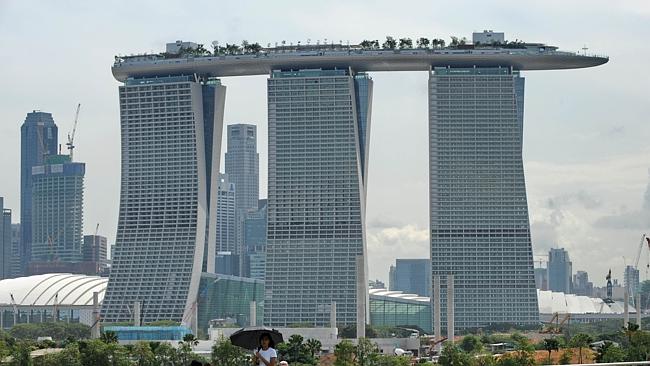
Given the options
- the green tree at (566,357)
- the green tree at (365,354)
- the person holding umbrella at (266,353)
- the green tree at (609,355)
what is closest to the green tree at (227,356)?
the green tree at (365,354)

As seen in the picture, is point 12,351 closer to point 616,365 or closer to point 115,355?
point 115,355

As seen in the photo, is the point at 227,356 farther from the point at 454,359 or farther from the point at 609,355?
the point at 609,355

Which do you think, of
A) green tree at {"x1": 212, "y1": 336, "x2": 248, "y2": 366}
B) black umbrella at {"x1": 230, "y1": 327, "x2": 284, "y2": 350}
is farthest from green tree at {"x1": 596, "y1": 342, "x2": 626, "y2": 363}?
black umbrella at {"x1": 230, "y1": 327, "x2": 284, "y2": 350}

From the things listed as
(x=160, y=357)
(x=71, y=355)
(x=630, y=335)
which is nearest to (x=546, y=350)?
(x=630, y=335)

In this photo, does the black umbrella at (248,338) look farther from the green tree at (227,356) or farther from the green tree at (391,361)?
the green tree at (391,361)

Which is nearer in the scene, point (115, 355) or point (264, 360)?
point (264, 360)

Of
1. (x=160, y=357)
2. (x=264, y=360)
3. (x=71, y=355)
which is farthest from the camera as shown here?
(x=160, y=357)

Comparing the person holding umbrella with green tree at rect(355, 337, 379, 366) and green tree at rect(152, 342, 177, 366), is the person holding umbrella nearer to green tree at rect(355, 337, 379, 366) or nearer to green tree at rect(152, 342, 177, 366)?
green tree at rect(355, 337, 379, 366)
